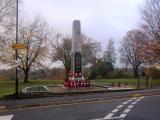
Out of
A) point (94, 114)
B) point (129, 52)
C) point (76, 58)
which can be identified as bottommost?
point (94, 114)

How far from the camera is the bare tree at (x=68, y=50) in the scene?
8069cm

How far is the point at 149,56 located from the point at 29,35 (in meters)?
21.5

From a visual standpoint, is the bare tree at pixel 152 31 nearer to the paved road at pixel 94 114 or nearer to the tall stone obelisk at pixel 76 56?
the tall stone obelisk at pixel 76 56

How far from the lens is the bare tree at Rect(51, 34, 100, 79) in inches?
3177

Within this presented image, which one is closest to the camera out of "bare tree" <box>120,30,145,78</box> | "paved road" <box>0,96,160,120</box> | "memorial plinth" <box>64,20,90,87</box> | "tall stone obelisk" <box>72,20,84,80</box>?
"paved road" <box>0,96,160,120</box>

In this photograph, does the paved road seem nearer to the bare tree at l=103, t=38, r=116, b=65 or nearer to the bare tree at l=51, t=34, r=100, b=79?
the bare tree at l=51, t=34, r=100, b=79

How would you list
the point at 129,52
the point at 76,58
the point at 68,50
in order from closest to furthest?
the point at 76,58 → the point at 68,50 → the point at 129,52

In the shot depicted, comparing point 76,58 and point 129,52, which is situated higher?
point 129,52

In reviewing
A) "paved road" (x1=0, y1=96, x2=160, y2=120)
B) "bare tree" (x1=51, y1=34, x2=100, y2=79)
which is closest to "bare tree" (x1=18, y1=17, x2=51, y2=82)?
"bare tree" (x1=51, y1=34, x2=100, y2=79)

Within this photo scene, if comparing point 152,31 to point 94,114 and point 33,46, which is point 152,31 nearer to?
point 33,46

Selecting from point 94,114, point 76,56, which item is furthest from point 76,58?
point 94,114

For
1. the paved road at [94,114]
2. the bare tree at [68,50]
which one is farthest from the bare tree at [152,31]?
the paved road at [94,114]

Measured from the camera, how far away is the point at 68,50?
82.4 meters

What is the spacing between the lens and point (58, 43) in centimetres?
8450
